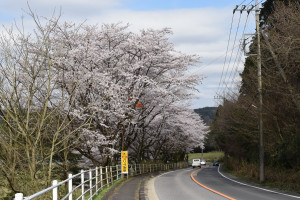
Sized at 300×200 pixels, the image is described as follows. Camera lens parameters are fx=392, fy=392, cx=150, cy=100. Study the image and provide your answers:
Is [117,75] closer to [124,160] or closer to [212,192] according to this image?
[124,160]

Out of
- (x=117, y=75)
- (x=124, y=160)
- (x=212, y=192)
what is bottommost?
(x=212, y=192)

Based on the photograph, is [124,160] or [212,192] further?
[124,160]

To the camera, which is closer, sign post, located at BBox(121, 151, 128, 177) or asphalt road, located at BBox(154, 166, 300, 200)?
asphalt road, located at BBox(154, 166, 300, 200)

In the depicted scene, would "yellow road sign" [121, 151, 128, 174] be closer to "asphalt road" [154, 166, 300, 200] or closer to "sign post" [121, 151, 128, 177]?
"sign post" [121, 151, 128, 177]

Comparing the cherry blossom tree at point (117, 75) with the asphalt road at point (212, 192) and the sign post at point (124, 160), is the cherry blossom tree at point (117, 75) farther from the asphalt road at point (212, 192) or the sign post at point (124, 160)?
the asphalt road at point (212, 192)

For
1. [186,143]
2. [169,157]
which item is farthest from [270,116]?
[169,157]

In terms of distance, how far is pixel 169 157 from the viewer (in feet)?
233

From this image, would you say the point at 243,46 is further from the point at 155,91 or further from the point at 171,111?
the point at 171,111

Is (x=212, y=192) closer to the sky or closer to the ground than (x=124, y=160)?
closer to the ground

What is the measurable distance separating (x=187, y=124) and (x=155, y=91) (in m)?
14.0

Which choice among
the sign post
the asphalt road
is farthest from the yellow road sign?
the asphalt road

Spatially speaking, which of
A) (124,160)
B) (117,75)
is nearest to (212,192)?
(124,160)

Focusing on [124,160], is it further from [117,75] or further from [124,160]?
[117,75]

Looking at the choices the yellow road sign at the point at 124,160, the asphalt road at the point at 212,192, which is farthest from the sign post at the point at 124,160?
the asphalt road at the point at 212,192
